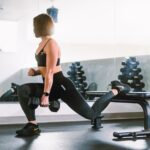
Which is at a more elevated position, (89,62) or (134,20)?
(134,20)

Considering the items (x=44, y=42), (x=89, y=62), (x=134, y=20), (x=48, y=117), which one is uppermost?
(x=134, y=20)

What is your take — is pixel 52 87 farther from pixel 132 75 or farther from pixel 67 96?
pixel 132 75

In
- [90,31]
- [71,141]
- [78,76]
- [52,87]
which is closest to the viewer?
[71,141]

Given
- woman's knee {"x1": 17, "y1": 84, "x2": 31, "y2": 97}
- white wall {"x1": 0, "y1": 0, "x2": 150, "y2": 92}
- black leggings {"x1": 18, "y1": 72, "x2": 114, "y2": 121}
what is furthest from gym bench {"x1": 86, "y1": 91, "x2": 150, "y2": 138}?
white wall {"x1": 0, "y1": 0, "x2": 150, "y2": 92}

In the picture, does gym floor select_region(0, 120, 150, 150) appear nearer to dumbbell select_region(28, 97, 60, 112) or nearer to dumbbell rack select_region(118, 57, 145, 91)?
dumbbell select_region(28, 97, 60, 112)

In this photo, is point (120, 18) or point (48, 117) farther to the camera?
point (120, 18)

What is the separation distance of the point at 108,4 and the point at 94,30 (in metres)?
0.57

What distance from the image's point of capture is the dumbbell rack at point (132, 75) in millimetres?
5141

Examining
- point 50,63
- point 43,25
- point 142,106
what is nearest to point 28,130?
point 50,63

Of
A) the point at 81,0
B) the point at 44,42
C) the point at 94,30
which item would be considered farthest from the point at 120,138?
the point at 81,0

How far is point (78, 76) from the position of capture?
16.6 ft

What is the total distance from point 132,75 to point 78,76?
94cm

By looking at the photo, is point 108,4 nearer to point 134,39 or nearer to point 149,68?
point 134,39

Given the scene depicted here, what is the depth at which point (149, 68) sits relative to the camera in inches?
219
